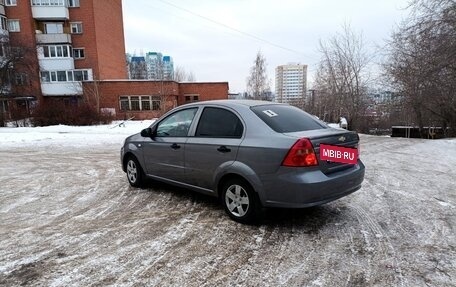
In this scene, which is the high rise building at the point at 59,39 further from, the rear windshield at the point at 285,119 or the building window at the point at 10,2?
the rear windshield at the point at 285,119

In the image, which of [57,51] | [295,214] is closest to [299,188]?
[295,214]

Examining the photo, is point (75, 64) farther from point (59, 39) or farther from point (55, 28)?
point (55, 28)

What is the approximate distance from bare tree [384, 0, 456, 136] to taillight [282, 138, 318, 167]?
12653mm

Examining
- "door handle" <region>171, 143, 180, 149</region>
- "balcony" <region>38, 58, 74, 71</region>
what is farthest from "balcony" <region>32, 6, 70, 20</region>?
"door handle" <region>171, 143, 180, 149</region>

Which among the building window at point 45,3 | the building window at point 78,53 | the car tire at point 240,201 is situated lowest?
the car tire at point 240,201

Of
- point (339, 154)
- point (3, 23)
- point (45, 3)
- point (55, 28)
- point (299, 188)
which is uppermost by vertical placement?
point (45, 3)

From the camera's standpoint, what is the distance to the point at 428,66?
49.4 ft

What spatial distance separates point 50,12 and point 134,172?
38918 mm

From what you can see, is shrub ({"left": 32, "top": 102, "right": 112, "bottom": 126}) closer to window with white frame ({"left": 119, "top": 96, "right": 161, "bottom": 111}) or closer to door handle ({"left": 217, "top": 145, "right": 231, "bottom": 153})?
window with white frame ({"left": 119, "top": 96, "right": 161, "bottom": 111})

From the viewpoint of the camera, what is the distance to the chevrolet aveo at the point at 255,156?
11.9 ft

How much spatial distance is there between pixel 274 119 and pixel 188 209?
1.83 meters

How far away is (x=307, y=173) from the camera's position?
3609mm

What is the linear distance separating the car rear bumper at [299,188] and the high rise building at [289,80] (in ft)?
178

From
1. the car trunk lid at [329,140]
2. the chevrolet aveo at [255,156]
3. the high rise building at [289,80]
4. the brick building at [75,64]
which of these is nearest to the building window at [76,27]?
the brick building at [75,64]
